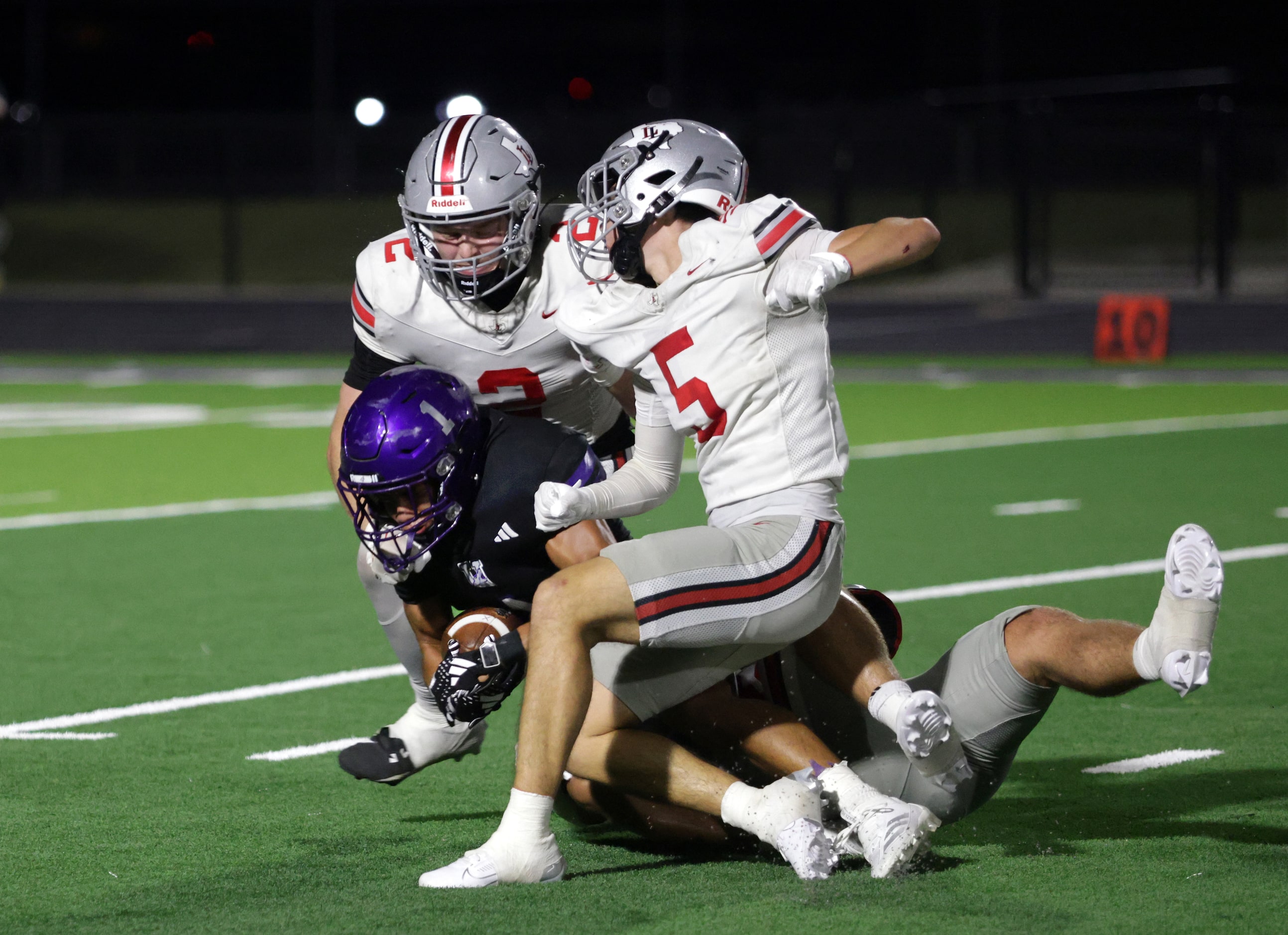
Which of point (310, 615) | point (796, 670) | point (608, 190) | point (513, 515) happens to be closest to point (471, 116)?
point (608, 190)

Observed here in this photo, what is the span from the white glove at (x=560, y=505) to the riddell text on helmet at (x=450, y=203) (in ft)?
2.99

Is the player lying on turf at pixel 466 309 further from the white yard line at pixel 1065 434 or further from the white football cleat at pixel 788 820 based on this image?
the white yard line at pixel 1065 434

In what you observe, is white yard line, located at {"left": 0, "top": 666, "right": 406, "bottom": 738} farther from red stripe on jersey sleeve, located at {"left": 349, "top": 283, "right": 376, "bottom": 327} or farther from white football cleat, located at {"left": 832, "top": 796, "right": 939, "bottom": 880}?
white football cleat, located at {"left": 832, "top": 796, "right": 939, "bottom": 880}

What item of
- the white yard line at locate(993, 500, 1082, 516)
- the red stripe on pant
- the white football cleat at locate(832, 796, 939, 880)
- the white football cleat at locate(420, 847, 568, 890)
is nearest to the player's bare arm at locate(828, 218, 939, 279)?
the red stripe on pant

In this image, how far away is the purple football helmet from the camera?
3977mm

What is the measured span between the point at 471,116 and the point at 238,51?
2838 cm

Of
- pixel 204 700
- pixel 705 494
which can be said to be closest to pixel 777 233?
pixel 705 494

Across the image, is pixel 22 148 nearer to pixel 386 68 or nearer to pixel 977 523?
pixel 386 68

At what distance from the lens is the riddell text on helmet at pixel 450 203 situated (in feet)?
14.7

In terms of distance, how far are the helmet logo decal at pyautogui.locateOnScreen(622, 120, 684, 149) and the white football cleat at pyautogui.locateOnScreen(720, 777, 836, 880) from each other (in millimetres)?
1382

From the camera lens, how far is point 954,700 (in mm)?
4000

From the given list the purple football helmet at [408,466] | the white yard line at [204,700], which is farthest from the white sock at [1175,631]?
the white yard line at [204,700]

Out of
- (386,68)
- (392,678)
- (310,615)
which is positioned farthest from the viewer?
(386,68)

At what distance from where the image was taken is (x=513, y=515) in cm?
405
